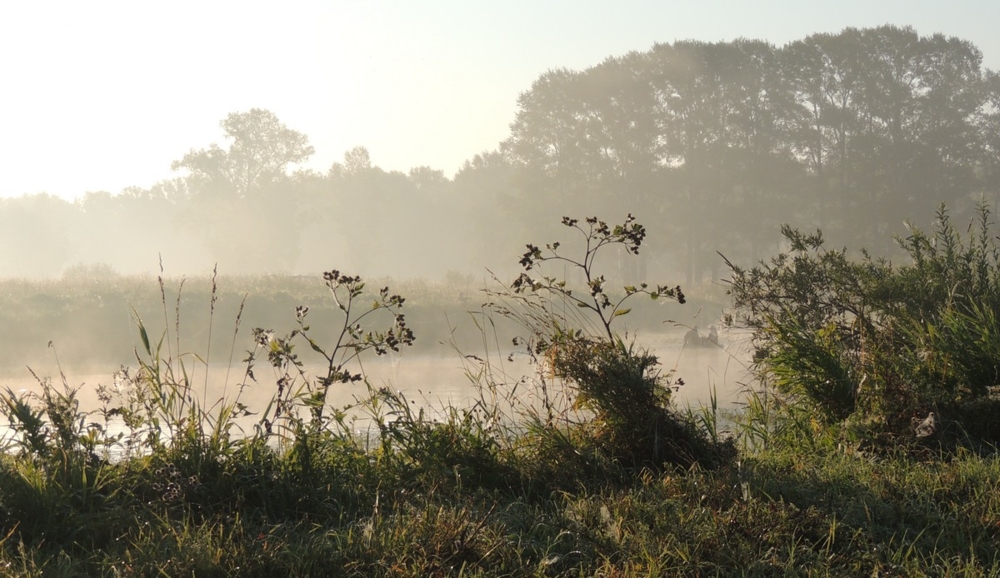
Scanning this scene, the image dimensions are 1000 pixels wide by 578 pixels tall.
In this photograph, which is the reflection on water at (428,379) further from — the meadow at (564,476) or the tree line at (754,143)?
the tree line at (754,143)

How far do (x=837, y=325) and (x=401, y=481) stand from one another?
3.02 metres

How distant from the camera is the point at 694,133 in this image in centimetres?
3922

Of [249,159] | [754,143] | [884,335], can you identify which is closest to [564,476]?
[884,335]

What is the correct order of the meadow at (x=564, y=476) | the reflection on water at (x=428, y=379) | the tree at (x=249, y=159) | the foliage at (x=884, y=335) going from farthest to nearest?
the tree at (x=249, y=159), the reflection on water at (x=428, y=379), the foliage at (x=884, y=335), the meadow at (x=564, y=476)

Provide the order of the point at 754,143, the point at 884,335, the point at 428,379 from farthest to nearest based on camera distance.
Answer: the point at 754,143 < the point at 428,379 < the point at 884,335

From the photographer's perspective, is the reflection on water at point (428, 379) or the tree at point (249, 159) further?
the tree at point (249, 159)

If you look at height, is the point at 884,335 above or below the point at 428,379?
above

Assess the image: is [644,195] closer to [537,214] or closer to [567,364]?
[537,214]

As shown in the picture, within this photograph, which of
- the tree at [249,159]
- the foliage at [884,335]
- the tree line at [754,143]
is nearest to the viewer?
the foliage at [884,335]

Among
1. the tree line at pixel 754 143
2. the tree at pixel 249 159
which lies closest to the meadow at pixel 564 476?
the tree line at pixel 754 143

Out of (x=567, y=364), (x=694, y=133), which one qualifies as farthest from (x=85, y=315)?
(x=694, y=133)

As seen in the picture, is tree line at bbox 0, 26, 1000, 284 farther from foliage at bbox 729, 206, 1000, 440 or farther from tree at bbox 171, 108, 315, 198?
foliage at bbox 729, 206, 1000, 440

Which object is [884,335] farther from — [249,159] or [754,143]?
[249,159]

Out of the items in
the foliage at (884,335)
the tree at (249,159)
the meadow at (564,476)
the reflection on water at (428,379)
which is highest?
the tree at (249,159)
